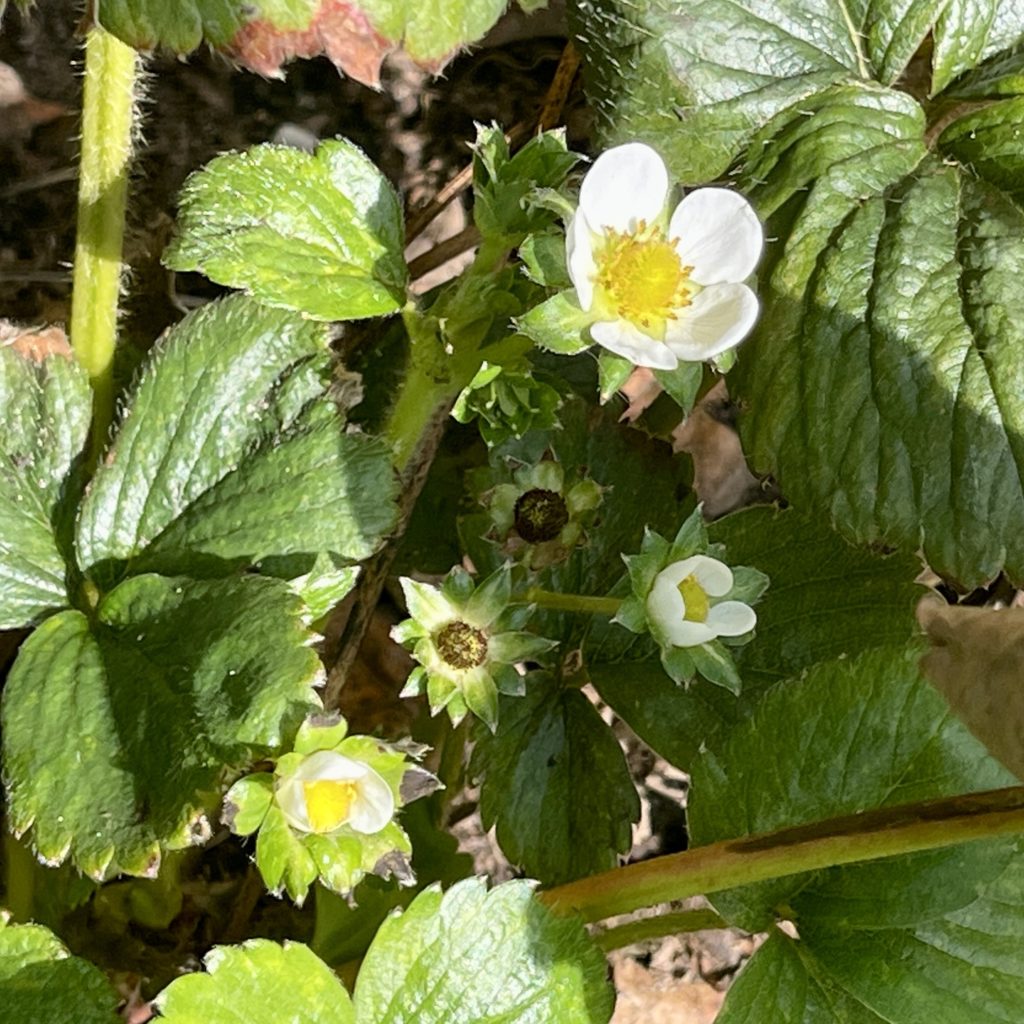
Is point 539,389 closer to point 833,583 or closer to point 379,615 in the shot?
point 833,583

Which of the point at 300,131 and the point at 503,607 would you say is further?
the point at 300,131

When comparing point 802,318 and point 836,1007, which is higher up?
point 802,318

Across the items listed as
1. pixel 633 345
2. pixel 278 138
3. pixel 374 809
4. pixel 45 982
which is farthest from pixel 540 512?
pixel 278 138

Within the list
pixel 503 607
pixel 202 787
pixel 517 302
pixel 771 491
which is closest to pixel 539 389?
pixel 517 302

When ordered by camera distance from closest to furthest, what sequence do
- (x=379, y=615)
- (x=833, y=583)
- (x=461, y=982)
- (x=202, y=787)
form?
(x=202, y=787)
(x=461, y=982)
(x=833, y=583)
(x=379, y=615)

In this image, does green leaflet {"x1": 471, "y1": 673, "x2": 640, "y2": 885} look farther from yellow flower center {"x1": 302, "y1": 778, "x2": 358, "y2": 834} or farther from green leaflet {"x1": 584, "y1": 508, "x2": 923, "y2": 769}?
yellow flower center {"x1": 302, "y1": 778, "x2": 358, "y2": 834}

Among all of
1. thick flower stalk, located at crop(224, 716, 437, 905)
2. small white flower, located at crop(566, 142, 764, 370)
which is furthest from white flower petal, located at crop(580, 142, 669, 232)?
thick flower stalk, located at crop(224, 716, 437, 905)

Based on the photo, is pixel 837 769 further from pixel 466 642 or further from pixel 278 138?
pixel 278 138
